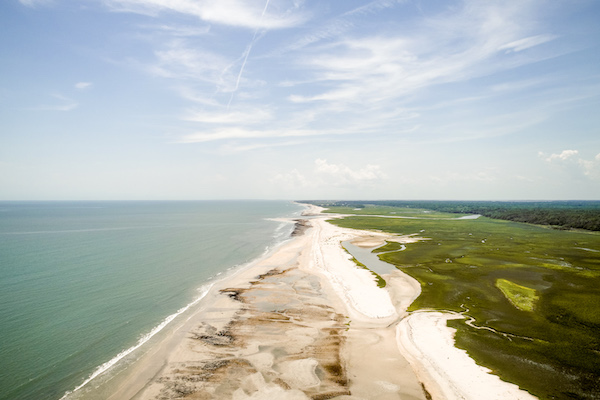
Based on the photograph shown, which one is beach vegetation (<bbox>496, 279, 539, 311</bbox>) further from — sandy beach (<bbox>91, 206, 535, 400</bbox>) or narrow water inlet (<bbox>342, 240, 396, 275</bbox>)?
narrow water inlet (<bbox>342, 240, 396, 275</bbox>)

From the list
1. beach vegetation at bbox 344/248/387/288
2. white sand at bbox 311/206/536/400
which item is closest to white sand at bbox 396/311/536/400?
white sand at bbox 311/206/536/400

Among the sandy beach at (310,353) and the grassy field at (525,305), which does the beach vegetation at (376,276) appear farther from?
the grassy field at (525,305)

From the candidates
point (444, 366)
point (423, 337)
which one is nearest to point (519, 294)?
point (423, 337)

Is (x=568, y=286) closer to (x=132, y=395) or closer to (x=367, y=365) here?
(x=367, y=365)

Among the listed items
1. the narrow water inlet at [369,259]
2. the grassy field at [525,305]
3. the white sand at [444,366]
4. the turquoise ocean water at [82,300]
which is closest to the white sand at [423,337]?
the white sand at [444,366]

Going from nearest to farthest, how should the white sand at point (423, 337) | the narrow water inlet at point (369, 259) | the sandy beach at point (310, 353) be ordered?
1. the white sand at point (423, 337)
2. the sandy beach at point (310, 353)
3. the narrow water inlet at point (369, 259)

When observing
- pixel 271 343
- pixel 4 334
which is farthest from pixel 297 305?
pixel 4 334
